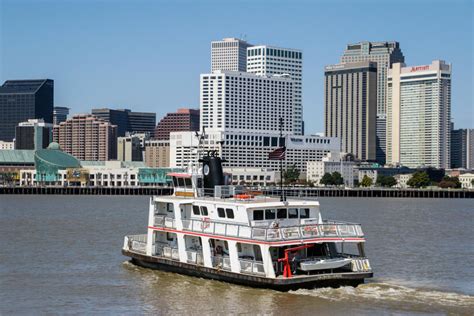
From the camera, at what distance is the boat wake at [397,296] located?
33.0 meters

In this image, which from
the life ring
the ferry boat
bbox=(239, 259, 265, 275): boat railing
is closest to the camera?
the ferry boat

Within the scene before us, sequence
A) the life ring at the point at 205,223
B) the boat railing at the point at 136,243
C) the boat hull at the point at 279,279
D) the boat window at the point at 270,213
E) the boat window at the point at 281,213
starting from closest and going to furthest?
the boat hull at the point at 279,279 → the boat window at the point at 270,213 → the boat window at the point at 281,213 → the life ring at the point at 205,223 → the boat railing at the point at 136,243

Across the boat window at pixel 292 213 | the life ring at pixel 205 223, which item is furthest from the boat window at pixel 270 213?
the life ring at pixel 205 223

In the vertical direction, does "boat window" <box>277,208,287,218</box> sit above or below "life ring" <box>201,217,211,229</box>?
above

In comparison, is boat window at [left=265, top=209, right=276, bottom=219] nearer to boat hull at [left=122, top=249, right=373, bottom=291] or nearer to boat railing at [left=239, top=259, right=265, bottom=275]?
boat railing at [left=239, top=259, right=265, bottom=275]

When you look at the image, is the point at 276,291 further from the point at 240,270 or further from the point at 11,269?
the point at 11,269

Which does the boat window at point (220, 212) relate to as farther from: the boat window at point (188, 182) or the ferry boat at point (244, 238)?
the boat window at point (188, 182)

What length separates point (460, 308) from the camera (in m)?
32.3

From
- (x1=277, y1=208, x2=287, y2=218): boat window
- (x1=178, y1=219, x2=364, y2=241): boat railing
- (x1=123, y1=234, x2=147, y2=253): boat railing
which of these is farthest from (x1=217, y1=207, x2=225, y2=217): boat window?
(x1=123, y1=234, x2=147, y2=253): boat railing

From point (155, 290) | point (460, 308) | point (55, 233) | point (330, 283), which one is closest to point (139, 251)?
point (155, 290)

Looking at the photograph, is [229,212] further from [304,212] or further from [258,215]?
[304,212]

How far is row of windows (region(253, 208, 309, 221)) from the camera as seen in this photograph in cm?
3644

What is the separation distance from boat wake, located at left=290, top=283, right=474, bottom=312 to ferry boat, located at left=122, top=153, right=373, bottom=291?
0.41 m

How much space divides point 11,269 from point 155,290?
31.9ft
